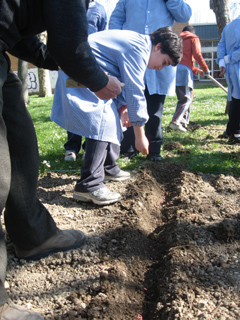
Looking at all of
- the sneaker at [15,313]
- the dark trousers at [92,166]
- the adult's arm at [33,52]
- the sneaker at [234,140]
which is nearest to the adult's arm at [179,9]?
the sneaker at [234,140]

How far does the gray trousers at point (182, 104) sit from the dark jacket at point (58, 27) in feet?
16.5

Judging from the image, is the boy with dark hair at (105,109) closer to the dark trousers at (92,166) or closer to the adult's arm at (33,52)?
the dark trousers at (92,166)

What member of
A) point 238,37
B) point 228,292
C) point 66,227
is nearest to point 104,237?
point 66,227

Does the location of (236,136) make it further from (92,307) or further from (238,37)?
(92,307)

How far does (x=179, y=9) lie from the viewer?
4.46m

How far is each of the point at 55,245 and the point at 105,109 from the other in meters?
1.36

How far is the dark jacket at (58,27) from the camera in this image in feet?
4.82

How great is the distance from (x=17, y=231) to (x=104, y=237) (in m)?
0.72

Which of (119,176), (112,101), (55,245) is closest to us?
(55,245)

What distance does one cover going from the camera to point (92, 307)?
175 cm

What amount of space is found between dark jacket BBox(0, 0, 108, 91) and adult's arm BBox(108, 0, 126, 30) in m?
3.34

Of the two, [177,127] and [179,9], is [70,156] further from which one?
[177,127]

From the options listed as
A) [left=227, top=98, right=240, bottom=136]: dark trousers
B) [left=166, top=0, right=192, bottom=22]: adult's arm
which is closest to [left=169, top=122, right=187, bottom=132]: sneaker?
[left=227, top=98, right=240, bottom=136]: dark trousers

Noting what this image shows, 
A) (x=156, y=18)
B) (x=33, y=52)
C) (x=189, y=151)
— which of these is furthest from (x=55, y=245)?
(x=156, y=18)
